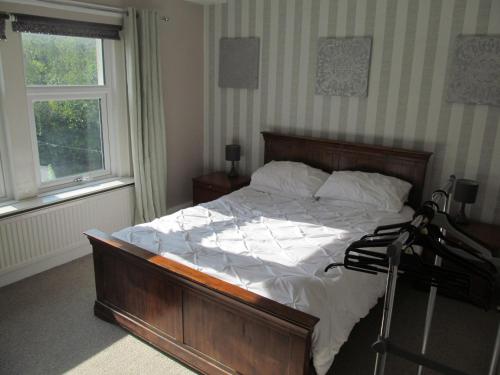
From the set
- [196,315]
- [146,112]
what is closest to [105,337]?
[196,315]

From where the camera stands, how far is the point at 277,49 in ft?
13.3

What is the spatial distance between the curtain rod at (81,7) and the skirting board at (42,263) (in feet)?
6.33

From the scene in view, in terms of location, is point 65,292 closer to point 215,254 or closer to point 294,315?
point 215,254

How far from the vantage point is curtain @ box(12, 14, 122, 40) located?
9.68 ft

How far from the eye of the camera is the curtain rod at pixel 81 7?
118 inches

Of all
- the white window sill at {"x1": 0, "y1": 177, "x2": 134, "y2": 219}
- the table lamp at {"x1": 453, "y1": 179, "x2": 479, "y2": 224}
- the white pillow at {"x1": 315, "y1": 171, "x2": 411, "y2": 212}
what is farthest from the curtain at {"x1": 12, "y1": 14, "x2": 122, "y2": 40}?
the table lamp at {"x1": 453, "y1": 179, "x2": 479, "y2": 224}

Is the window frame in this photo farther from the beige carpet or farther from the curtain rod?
the beige carpet

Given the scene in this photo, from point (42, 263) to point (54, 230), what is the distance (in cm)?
30

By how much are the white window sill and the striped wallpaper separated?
1427 millimetres

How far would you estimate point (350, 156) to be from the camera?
380cm

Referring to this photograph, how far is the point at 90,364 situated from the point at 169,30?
3.14 m

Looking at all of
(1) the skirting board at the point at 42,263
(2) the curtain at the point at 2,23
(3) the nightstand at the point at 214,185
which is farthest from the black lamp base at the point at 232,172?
(2) the curtain at the point at 2,23

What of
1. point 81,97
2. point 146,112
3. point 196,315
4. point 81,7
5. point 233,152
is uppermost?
point 81,7

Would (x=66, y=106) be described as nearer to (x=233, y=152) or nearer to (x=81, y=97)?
(x=81, y=97)
